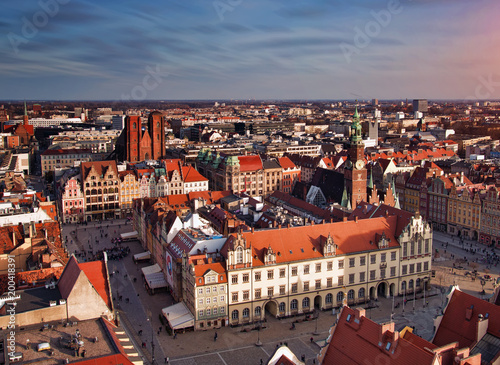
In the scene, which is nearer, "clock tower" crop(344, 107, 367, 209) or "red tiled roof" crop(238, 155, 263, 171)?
"clock tower" crop(344, 107, 367, 209)

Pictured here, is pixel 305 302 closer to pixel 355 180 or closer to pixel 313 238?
pixel 313 238

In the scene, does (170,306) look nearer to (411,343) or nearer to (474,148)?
(411,343)

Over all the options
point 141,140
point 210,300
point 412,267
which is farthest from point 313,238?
point 141,140

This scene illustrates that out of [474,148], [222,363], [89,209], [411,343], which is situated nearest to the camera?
[411,343]

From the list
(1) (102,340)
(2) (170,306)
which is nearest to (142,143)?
(2) (170,306)

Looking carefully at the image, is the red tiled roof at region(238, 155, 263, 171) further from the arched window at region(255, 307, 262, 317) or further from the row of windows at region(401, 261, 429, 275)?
the arched window at region(255, 307, 262, 317)

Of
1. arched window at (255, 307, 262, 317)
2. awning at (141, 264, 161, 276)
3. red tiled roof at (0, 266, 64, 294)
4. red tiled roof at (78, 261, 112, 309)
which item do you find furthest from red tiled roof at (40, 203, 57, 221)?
arched window at (255, 307, 262, 317)
